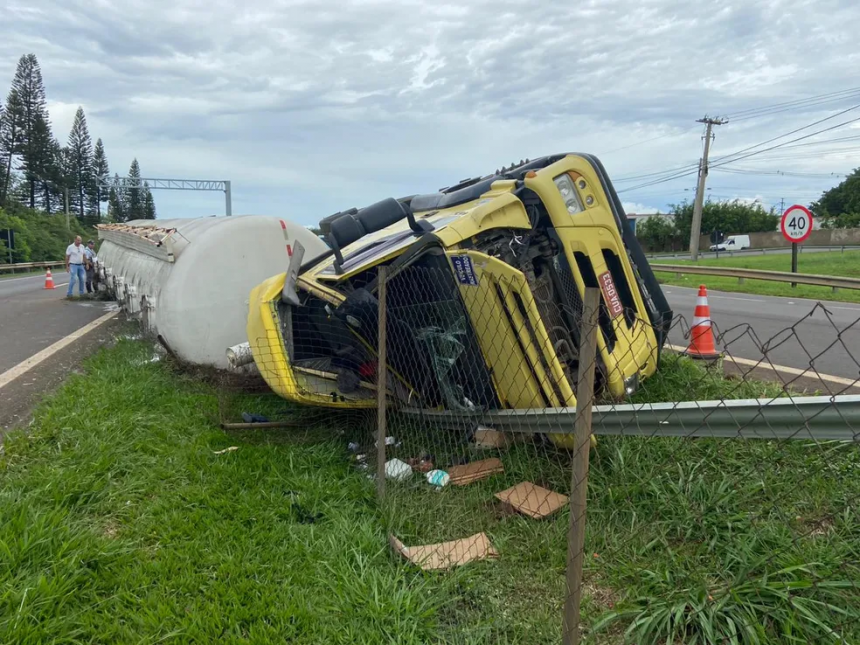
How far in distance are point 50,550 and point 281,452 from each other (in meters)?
1.69

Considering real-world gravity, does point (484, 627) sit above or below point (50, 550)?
below

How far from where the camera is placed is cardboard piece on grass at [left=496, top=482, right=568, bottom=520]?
126 inches

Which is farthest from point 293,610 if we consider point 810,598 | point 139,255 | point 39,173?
point 39,173

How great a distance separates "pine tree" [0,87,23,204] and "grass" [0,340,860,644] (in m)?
58.4

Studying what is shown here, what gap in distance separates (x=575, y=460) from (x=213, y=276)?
192 inches

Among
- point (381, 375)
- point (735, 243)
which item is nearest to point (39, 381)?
point (381, 375)

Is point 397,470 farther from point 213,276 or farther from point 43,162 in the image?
point 43,162

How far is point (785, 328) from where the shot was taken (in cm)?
367

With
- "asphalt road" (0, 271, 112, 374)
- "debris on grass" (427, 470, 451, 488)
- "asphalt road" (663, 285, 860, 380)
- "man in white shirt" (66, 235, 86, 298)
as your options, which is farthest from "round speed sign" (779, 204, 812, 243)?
"man in white shirt" (66, 235, 86, 298)

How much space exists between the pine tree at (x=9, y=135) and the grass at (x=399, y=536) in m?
58.4

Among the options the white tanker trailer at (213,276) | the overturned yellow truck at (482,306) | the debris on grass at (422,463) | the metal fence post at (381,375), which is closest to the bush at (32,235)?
the white tanker trailer at (213,276)

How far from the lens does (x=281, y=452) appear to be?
167 inches

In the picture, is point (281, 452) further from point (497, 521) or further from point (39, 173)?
point (39, 173)

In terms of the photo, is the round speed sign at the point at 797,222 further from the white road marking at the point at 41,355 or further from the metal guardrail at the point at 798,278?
the white road marking at the point at 41,355
